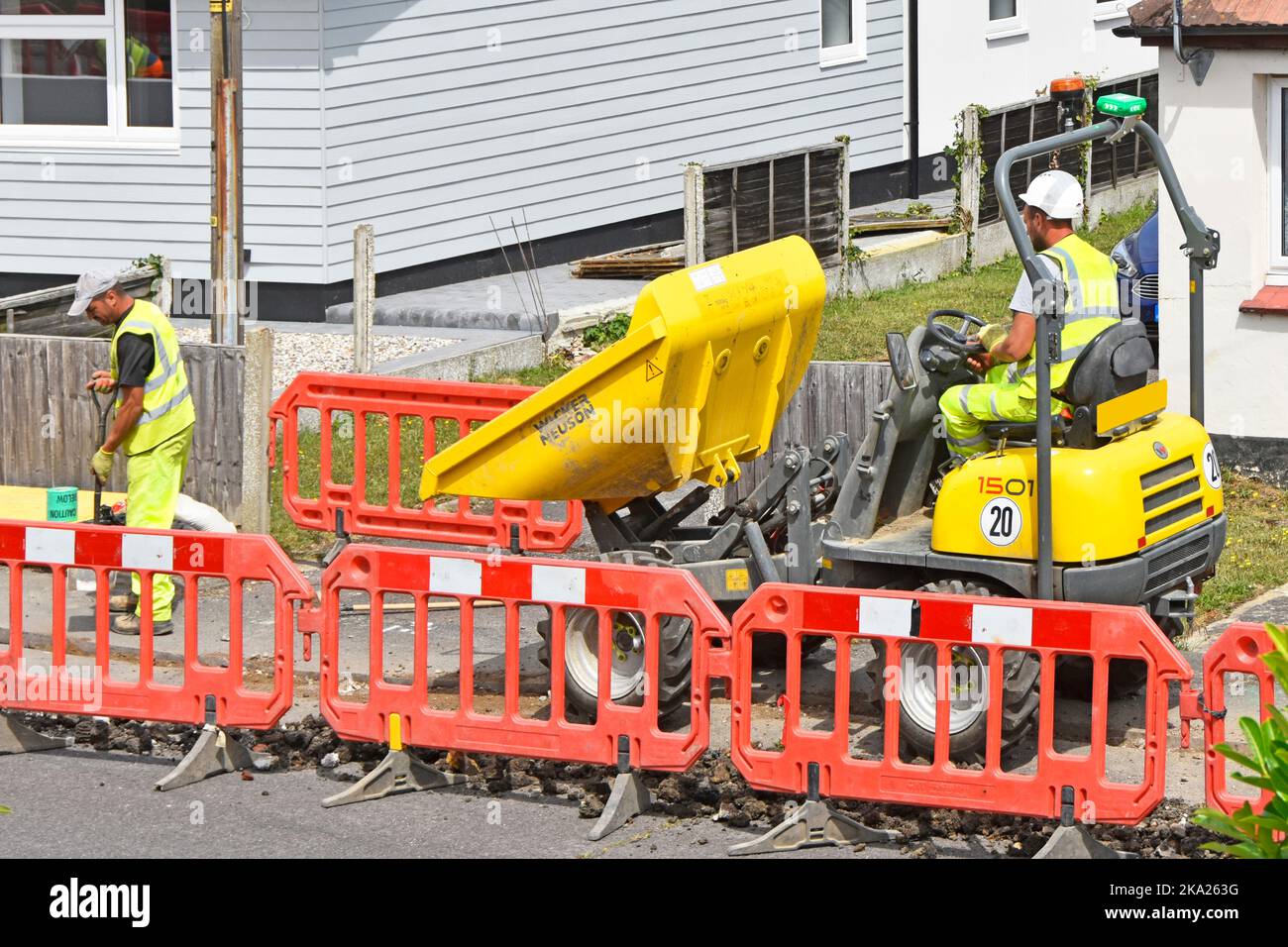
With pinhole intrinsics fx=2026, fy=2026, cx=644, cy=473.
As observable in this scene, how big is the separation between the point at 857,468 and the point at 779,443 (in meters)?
4.10

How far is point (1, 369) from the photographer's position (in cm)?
1325

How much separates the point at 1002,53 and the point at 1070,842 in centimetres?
1820

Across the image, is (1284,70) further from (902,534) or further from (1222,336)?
(902,534)

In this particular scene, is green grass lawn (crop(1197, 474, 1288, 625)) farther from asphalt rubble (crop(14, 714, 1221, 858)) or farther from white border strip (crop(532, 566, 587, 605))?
white border strip (crop(532, 566, 587, 605))

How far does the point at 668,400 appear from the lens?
8508 millimetres

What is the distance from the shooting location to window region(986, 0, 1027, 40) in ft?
78.2

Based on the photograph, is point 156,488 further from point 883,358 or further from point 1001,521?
point 883,358

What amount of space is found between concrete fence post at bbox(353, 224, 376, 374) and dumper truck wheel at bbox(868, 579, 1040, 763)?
724 centimetres

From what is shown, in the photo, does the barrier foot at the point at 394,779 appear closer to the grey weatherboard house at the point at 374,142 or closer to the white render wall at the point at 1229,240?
the white render wall at the point at 1229,240

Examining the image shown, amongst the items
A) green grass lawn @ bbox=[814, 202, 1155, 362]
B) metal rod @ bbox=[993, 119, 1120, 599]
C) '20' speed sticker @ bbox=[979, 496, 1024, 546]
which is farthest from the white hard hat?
green grass lawn @ bbox=[814, 202, 1155, 362]

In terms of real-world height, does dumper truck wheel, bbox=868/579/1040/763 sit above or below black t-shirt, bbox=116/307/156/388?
below

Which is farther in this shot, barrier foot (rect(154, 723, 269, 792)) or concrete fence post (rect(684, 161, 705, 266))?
concrete fence post (rect(684, 161, 705, 266))

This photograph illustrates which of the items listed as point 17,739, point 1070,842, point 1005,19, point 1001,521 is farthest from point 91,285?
point 1005,19
